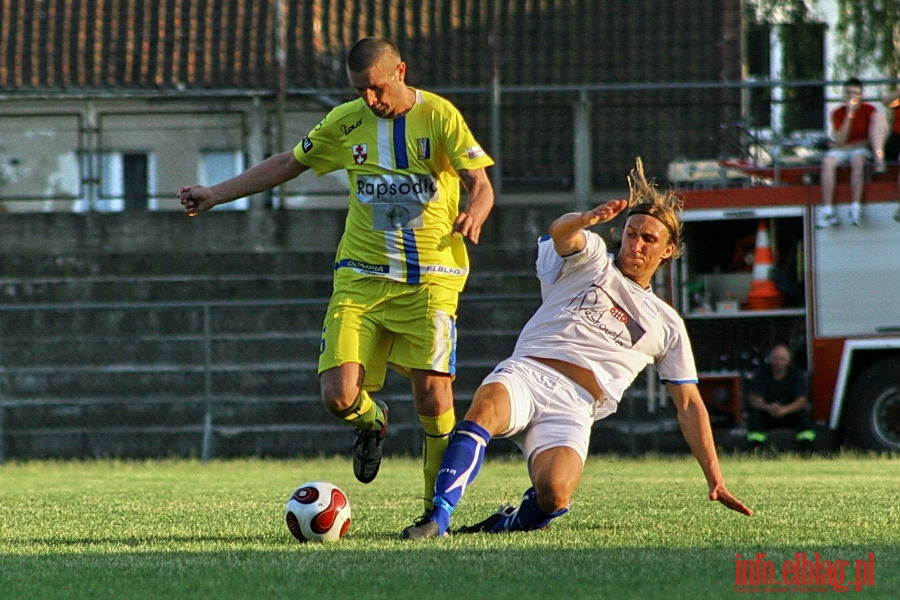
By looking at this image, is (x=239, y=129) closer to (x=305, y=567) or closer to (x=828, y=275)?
(x=828, y=275)

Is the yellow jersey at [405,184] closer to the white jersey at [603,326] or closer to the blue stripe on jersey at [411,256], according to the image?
the blue stripe on jersey at [411,256]

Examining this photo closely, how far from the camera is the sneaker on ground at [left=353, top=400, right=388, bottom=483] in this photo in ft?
25.8

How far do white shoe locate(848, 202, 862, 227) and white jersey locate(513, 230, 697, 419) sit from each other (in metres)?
9.11

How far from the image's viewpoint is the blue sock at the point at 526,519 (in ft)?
22.7

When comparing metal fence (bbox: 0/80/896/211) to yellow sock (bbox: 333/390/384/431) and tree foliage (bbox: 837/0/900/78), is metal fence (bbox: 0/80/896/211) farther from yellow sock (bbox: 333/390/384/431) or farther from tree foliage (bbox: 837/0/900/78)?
yellow sock (bbox: 333/390/384/431)

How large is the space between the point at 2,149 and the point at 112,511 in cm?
1457

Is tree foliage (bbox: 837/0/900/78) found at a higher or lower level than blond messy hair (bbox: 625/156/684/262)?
higher

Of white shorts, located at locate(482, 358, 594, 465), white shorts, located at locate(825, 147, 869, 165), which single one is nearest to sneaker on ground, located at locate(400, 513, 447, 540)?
white shorts, located at locate(482, 358, 594, 465)

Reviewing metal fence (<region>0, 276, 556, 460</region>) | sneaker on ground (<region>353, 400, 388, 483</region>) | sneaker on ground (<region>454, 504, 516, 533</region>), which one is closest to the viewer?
sneaker on ground (<region>454, 504, 516, 533</region>)

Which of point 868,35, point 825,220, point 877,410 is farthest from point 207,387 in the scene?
point 868,35

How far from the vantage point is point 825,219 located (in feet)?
52.2

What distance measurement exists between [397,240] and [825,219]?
939 cm

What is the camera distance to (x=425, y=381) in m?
7.55

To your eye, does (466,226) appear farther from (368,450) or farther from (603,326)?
(368,450)
